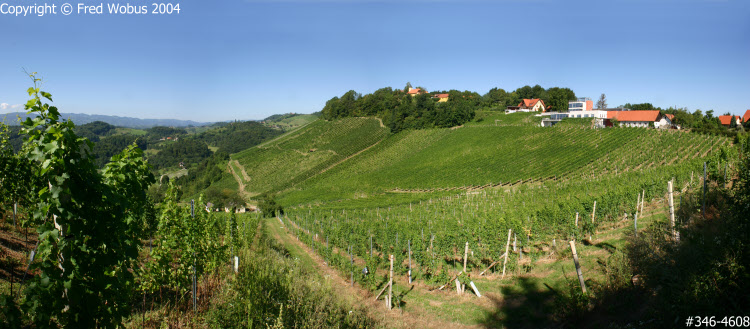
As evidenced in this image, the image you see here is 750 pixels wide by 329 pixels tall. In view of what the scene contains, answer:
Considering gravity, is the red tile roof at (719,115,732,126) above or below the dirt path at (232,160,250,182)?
above

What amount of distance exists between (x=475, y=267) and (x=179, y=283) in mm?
10853

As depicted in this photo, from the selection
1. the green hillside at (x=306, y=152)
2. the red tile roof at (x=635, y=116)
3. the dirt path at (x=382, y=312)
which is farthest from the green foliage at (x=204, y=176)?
the red tile roof at (x=635, y=116)

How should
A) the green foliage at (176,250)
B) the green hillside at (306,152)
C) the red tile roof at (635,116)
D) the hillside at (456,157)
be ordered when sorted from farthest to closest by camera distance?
the green hillside at (306,152) < the red tile roof at (635,116) < the hillside at (456,157) < the green foliage at (176,250)

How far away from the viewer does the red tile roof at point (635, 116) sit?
69262 mm

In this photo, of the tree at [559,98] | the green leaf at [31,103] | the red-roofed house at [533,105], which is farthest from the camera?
the red-roofed house at [533,105]

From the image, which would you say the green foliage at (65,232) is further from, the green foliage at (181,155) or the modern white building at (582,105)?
the green foliage at (181,155)

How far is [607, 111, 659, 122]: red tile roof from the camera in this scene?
227 feet

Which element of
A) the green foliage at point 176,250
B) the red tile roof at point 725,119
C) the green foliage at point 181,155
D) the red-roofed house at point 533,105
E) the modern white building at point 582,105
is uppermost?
the red-roofed house at point 533,105

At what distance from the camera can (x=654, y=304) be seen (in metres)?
6.98

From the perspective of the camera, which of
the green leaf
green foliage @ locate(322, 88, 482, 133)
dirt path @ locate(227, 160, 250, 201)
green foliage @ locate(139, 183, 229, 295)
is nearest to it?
the green leaf

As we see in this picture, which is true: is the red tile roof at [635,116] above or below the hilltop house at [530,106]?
below

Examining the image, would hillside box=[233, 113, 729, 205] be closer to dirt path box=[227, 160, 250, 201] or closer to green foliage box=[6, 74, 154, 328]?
dirt path box=[227, 160, 250, 201]

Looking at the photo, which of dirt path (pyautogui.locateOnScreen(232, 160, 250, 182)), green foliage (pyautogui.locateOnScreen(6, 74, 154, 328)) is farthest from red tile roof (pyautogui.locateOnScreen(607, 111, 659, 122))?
green foliage (pyautogui.locateOnScreen(6, 74, 154, 328))

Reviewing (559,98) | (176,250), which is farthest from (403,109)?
(176,250)
